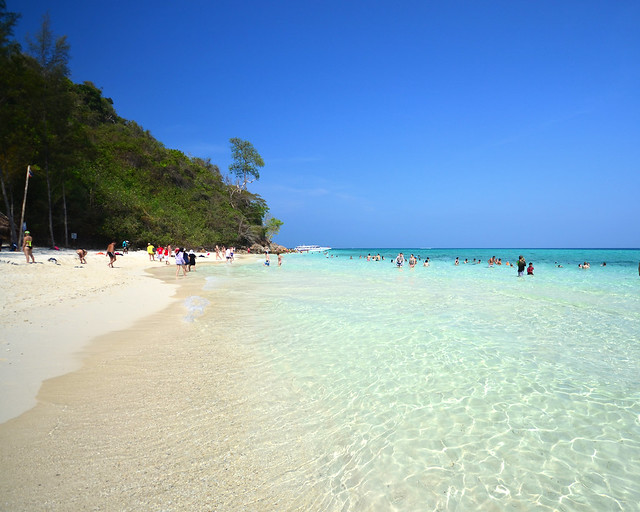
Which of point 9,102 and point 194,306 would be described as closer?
point 194,306

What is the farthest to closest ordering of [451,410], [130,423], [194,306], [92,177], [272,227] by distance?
[272,227] → [92,177] → [194,306] → [451,410] → [130,423]

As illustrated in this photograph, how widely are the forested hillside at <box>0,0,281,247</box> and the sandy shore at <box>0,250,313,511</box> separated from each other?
25083mm

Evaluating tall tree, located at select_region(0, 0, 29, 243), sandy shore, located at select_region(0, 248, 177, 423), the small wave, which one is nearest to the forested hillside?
tall tree, located at select_region(0, 0, 29, 243)

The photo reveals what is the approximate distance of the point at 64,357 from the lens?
5793 mm

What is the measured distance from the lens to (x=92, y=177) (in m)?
37.5

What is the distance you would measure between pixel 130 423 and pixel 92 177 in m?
42.8

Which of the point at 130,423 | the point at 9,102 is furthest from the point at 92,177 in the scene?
the point at 130,423

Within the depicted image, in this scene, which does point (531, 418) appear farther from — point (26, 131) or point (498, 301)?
point (26, 131)

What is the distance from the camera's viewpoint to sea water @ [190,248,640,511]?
3076 millimetres

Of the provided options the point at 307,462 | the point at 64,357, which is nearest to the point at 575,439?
the point at 307,462

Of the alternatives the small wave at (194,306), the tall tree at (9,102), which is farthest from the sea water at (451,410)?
the tall tree at (9,102)

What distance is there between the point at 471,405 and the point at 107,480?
176 inches

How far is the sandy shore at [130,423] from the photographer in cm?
278

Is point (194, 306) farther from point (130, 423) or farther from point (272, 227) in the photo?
point (272, 227)
